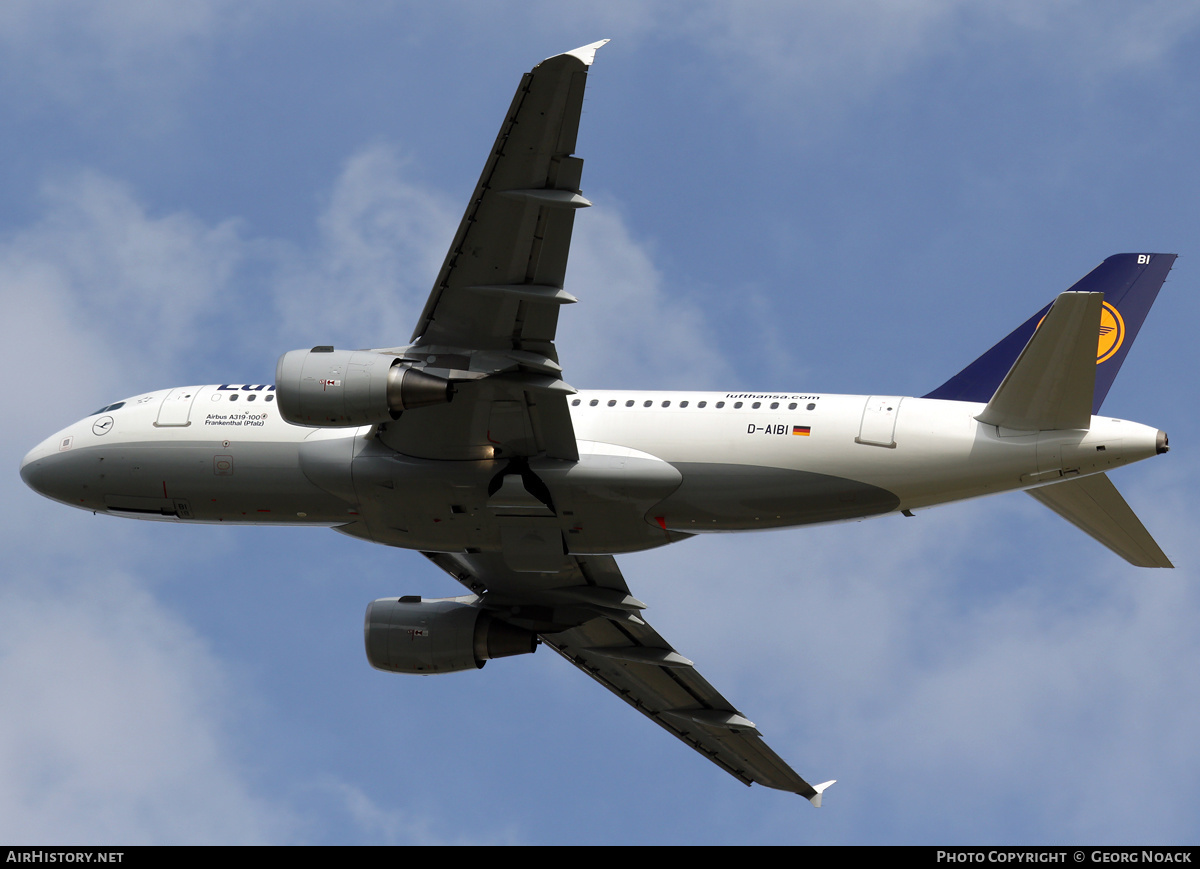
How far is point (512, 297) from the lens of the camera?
23.5m

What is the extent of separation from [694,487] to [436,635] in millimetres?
8418

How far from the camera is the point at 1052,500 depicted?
86.0ft

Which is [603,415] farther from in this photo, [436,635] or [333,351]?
[436,635]

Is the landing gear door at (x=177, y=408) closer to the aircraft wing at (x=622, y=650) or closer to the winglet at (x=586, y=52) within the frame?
the aircraft wing at (x=622, y=650)

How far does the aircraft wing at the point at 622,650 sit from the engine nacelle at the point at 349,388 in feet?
23.8

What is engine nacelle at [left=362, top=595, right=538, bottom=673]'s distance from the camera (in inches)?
1246

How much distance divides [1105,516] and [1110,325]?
365 cm

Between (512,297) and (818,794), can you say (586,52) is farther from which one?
(818,794)

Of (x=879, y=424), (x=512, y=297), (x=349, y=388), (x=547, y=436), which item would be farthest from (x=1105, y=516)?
(x=349, y=388)

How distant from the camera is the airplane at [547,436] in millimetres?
23375

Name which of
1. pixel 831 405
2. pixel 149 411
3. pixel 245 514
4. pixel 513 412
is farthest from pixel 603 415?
pixel 149 411

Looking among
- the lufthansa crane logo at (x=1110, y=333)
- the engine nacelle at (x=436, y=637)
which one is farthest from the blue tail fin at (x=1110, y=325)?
the engine nacelle at (x=436, y=637)

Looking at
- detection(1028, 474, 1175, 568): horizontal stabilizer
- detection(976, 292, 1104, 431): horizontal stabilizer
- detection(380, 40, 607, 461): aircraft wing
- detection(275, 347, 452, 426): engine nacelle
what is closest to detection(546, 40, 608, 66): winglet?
detection(380, 40, 607, 461): aircraft wing

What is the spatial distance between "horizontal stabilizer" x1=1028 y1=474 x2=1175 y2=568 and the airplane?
4 cm
